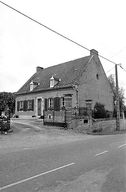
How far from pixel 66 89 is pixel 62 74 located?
4.37 metres

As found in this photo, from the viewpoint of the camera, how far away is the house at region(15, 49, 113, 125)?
28.6m

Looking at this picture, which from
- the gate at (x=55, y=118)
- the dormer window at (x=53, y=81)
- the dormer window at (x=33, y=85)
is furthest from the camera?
the dormer window at (x=33, y=85)

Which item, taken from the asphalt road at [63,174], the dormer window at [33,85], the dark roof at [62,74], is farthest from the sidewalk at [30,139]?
the dormer window at [33,85]

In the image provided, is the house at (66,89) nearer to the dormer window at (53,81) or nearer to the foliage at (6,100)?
the dormer window at (53,81)

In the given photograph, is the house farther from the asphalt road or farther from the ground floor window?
the asphalt road

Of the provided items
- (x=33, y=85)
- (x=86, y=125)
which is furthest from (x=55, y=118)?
(x=33, y=85)

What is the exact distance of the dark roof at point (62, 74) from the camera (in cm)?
2962

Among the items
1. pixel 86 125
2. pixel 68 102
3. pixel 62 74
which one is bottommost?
pixel 86 125

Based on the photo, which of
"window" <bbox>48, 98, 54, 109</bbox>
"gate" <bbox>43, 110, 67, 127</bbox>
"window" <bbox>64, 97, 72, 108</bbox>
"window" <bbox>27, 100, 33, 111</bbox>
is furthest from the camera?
"window" <bbox>27, 100, 33, 111</bbox>

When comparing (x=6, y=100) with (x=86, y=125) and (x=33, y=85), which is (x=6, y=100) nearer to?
(x=33, y=85)

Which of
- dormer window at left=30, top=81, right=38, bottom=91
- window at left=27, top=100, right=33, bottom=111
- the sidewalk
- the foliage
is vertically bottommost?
the sidewalk

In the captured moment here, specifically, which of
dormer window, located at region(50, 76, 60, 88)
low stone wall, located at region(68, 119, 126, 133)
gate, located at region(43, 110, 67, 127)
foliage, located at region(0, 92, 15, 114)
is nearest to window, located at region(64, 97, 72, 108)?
dormer window, located at region(50, 76, 60, 88)

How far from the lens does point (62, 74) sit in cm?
3244

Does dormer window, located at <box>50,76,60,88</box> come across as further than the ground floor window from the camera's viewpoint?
Yes
